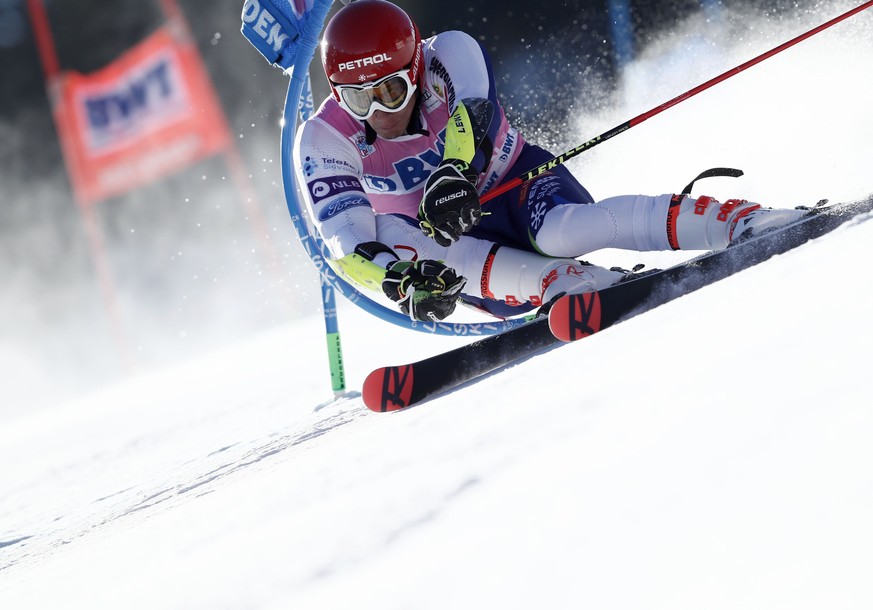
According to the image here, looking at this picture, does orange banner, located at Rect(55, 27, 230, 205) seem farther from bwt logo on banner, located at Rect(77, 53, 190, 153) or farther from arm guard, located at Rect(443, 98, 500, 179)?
arm guard, located at Rect(443, 98, 500, 179)

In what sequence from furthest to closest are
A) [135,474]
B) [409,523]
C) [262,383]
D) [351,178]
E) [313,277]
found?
1. [313,277]
2. [262,383]
3. [135,474]
4. [351,178]
5. [409,523]

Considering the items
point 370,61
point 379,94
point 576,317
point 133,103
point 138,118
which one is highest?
point 133,103

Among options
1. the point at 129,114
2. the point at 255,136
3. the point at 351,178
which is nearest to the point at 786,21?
the point at 351,178

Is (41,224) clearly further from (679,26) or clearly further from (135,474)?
(679,26)

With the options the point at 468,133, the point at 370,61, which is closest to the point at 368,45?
the point at 370,61

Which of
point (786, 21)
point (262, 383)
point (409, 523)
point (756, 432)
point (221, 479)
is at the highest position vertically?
point (786, 21)

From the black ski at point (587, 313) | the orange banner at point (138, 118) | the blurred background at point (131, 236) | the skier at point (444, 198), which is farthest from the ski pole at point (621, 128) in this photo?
the orange banner at point (138, 118)

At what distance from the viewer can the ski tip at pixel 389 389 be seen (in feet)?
9.43

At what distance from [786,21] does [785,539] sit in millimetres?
6489

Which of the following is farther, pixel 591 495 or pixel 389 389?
pixel 389 389

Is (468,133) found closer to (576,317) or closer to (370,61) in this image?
(370,61)

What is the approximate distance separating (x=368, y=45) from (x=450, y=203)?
2.53 ft

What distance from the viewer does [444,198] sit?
3.10 meters

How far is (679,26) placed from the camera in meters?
6.73
